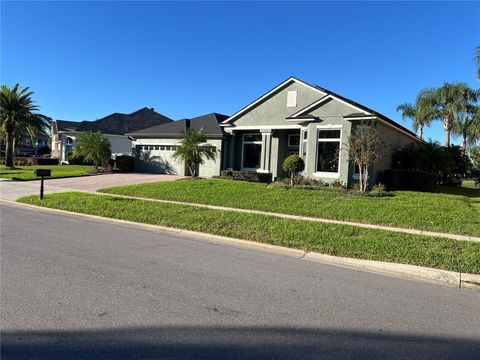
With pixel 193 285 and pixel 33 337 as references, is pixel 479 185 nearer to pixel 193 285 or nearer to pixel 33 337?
pixel 193 285

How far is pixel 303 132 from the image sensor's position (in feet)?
65.2

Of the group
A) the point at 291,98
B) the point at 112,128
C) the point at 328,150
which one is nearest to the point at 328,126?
the point at 328,150

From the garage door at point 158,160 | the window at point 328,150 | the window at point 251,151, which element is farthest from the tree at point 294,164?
the garage door at point 158,160

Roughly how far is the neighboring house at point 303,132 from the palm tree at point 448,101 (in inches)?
516

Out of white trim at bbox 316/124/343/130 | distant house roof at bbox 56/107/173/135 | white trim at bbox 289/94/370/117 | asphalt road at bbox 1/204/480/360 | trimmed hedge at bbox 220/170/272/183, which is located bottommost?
asphalt road at bbox 1/204/480/360

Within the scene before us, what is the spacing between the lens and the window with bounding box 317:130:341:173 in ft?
60.3

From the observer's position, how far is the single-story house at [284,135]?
18.1m

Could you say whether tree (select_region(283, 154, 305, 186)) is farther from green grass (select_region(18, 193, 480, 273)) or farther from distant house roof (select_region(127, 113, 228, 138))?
distant house roof (select_region(127, 113, 228, 138))

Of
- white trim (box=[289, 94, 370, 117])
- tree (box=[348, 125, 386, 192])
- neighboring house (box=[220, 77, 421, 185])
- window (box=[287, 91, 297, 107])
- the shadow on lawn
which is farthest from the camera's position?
window (box=[287, 91, 297, 107])

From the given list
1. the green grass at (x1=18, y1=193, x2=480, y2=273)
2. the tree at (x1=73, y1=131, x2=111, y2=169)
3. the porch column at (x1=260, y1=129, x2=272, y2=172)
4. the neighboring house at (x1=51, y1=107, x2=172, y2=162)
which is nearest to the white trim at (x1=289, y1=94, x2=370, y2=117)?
the porch column at (x1=260, y1=129, x2=272, y2=172)

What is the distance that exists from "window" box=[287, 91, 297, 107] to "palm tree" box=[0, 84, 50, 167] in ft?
77.8

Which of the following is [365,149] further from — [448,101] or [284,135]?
[448,101]

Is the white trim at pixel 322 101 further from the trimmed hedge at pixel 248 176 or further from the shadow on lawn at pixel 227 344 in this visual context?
the shadow on lawn at pixel 227 344

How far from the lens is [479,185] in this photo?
34.0 metres
